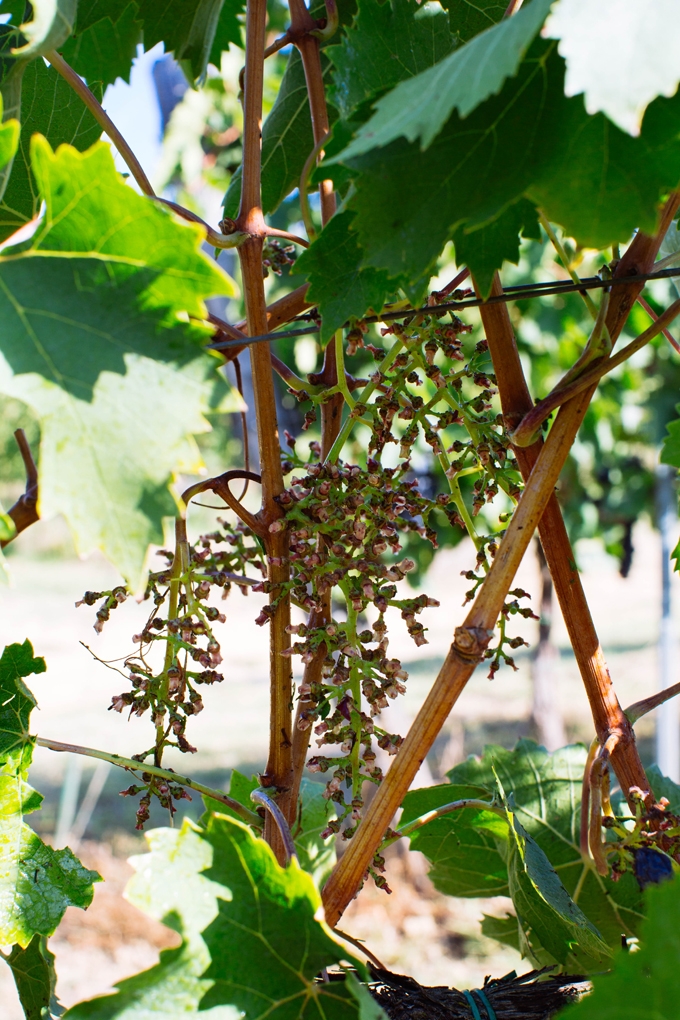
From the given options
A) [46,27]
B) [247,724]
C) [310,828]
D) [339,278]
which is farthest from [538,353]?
[247,724]

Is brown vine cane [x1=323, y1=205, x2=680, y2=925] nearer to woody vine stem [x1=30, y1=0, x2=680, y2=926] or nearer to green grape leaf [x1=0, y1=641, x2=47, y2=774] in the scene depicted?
woody vine stem [x1=30, y1=0, x2=680, y2=926]

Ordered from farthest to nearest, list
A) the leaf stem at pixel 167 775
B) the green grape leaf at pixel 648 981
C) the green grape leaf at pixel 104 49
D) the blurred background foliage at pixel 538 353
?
the blurred background foliage at pixel 538 353 → the green grape leaf at pixel 104 49 → the leaf stem at pixel 167 775 → the green grape leaf at pixel 648 981

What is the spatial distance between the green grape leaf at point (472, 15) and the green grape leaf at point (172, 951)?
0.64m

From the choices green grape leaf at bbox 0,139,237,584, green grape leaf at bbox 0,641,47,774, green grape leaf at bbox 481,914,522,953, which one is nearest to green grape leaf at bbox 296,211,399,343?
green grape leaf at bbox 0,139,237,584

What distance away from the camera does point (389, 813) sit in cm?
57

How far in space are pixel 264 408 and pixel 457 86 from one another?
28 centimetres

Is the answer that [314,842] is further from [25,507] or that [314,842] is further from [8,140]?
[8,140]

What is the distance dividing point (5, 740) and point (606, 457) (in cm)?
360

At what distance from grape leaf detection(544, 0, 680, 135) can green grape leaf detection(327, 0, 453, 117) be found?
0.17 m

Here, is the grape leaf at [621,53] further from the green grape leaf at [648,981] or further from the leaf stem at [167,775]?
the leaf stem at [167,775]

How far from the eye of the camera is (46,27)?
0.51 meters

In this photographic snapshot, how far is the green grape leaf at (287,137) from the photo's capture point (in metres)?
0.86

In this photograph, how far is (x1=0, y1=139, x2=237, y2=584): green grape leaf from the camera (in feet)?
1.50

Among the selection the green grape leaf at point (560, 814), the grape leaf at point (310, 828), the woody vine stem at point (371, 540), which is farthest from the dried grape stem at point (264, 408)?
the green grape leaf at point (560, 814)
